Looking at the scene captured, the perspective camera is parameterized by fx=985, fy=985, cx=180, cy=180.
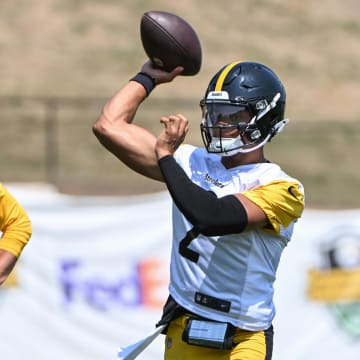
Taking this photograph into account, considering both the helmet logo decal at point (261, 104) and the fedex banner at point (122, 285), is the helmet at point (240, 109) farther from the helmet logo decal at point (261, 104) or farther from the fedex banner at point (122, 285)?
the fedex banner at point (122, 285)

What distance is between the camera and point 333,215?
8156mm

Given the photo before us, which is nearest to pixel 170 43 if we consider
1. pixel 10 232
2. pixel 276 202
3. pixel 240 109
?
pixel 240 109

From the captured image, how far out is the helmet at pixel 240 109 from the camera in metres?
3.96

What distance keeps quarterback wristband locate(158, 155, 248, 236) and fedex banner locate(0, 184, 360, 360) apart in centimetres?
432

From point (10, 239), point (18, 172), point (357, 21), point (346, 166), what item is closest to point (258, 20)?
point (357, 21)

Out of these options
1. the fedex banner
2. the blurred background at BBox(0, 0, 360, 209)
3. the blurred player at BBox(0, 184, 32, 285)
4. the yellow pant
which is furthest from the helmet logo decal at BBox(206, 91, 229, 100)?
the blurred background at BBox(0, 0, 360, 209)

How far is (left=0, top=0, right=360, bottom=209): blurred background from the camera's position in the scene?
17734mm

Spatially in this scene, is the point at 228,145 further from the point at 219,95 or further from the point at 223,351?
the point at 223,351

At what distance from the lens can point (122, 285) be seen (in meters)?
8.12

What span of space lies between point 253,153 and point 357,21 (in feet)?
73.9

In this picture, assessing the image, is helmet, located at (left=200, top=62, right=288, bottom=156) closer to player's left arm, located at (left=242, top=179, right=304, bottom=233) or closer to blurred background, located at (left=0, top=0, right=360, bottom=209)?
player's left arm, located at (left=242, top=179, right=304, bottom=233)

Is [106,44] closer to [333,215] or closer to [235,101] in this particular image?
[333,215]

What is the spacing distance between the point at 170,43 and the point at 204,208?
956mm

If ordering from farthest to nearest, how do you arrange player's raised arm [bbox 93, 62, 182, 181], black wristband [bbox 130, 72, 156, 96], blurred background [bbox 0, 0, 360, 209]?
blurred background [bbox 0, 0, 360, 209] → black wristband [bbox 130, 72, 156, 96] → player's raised arm [bbox 93, 62, 182, 181]
